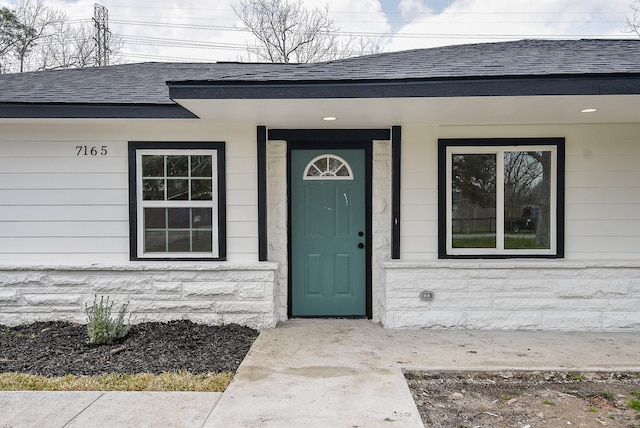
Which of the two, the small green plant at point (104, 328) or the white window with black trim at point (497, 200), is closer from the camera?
the small green plant at point (104, 328)

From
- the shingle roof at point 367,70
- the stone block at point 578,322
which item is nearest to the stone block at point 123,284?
the shingle roof at point 367,70

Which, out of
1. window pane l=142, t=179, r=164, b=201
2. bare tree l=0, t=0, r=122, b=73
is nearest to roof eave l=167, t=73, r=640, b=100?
window pane l=142, t=179, r=164, b=201

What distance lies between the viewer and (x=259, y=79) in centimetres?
399

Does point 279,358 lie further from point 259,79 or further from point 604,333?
point 604,333

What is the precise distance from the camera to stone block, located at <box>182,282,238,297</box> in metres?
5.31

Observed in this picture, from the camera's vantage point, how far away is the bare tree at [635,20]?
14.8 meters

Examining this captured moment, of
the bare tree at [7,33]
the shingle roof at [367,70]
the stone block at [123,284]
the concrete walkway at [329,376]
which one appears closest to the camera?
the concrete walkway at [329,376]

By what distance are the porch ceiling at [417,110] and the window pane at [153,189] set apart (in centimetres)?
101

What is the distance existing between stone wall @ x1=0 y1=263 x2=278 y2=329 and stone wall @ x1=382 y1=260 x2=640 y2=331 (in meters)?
1.48

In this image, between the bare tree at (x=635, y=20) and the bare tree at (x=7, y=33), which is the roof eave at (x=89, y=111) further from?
the bare tree at (x=635, y=20)

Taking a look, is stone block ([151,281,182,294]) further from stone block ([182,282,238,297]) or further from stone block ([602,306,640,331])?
stone block ([602,306,640,331])

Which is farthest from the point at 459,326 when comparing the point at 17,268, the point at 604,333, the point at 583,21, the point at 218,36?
the point at 583,21

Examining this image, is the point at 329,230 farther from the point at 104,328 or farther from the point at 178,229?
the point at 104,328

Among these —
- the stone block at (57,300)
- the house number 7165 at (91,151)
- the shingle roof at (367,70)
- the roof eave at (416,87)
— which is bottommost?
the stone block at (57,300)
